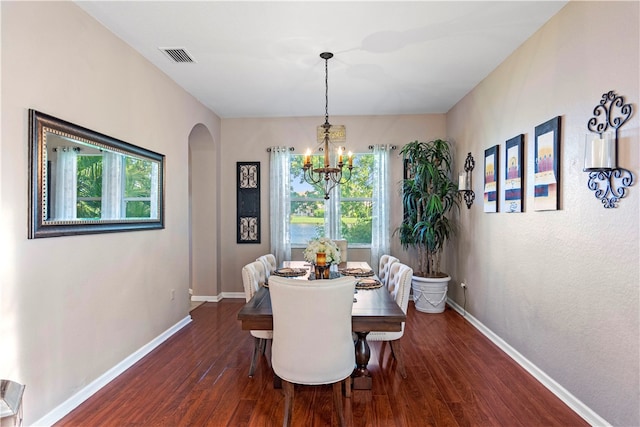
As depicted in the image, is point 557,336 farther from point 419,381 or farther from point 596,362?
point 419,381

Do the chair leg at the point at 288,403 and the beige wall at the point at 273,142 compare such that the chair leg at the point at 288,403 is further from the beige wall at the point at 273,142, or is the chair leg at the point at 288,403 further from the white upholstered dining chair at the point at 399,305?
the beige wall at the point at 273,142

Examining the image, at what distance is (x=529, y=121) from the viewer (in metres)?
2.99

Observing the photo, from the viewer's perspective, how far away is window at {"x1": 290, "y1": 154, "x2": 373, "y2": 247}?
5.33 metres

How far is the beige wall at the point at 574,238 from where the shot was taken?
1981mm

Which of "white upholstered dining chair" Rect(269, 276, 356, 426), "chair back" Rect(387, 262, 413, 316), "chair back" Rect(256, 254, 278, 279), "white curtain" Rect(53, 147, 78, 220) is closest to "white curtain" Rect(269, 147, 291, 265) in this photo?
"chair back" Rect(256, 254, 278, 279)

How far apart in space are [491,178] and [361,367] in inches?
95.3

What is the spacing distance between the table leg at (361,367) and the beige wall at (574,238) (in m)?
1.42

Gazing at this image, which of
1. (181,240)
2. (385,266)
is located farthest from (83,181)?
(385,266)

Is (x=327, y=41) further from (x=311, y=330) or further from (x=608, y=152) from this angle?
(x=311, y=330)

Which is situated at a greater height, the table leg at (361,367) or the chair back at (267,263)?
the chair back at (267,263)

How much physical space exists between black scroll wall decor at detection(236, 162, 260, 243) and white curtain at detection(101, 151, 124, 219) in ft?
8.08

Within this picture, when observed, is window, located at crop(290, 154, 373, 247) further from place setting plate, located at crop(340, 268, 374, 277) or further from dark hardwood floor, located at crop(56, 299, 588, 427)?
dark hardwood floor, located at crop(56, 299, 588, 427)

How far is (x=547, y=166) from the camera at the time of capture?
2.71m

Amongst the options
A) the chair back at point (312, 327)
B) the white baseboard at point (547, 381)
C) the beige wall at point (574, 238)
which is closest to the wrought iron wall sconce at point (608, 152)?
the beige wall at point (574, 238)
